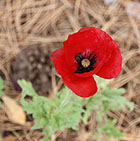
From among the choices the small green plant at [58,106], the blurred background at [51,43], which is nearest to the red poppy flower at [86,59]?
the small green plant at [58,106]

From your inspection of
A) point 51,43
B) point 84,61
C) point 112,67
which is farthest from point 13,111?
point 112,67

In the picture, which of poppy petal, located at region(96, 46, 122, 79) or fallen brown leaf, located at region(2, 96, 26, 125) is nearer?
poppy petal, located at region(96, 46, 122, 79)

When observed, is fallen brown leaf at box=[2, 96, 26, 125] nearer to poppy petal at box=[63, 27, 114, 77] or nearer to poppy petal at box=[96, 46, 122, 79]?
poppy petal at box=[63, 27, 114, 77]

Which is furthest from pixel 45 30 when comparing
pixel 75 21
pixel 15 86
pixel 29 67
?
pixel 15 86

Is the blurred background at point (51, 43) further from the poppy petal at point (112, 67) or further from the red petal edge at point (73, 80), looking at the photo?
the poppy petal at point (112, 67)

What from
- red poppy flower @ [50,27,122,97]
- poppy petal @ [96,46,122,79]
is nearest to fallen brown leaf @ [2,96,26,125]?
red poppy flower @ [50,27,122,97]

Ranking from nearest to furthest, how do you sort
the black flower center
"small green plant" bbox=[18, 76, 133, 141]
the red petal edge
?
the red petal edge
the black flower center
"small green plant" bbox=[18, 76, 133, 141]
